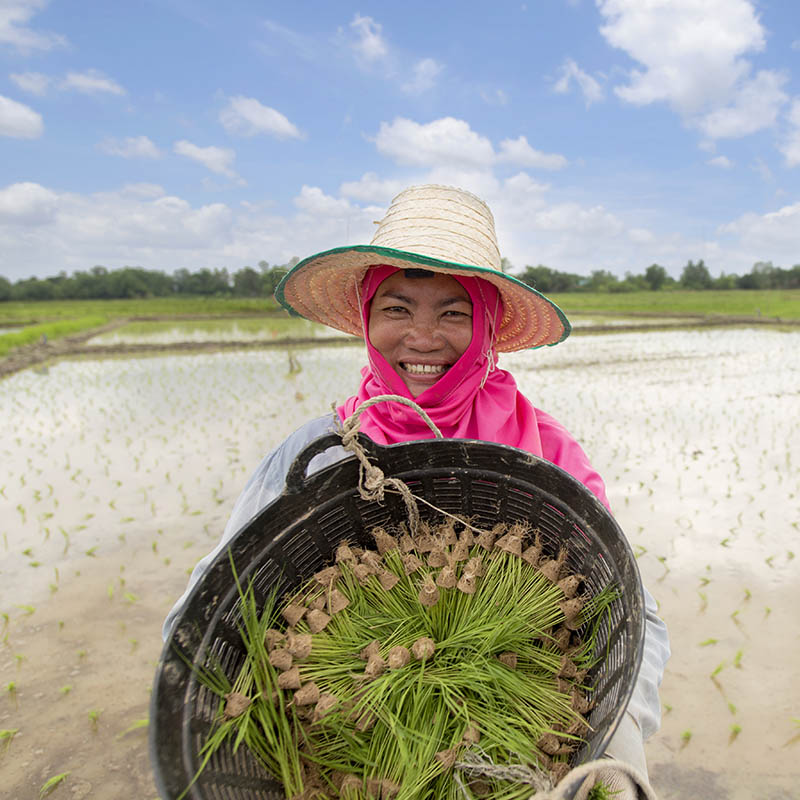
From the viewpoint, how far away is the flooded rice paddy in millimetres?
2449

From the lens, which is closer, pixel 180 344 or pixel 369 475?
pixel 369 475

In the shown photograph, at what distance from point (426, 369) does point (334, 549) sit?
Result: 1.89 feet

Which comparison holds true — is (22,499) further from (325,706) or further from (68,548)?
(325,706)

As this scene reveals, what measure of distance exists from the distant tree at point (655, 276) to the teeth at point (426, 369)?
62892 millimetres

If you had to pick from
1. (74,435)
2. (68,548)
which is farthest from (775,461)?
(74,435)

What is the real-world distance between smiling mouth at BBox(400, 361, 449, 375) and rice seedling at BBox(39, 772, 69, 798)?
227 centimetres

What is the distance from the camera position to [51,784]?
2.21 m

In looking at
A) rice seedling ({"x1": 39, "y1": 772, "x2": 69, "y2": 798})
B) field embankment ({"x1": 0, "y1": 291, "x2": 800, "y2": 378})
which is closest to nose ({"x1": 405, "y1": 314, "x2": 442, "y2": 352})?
rice seedling ({"x1": 39, "y1": 772, "x2": 69, "y2": 798})

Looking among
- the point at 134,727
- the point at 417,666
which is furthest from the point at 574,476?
the point at 134,727

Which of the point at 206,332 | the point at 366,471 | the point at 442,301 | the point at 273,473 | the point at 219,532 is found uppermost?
the point at 442,301

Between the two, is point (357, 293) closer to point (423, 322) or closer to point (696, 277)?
point (423, 322)

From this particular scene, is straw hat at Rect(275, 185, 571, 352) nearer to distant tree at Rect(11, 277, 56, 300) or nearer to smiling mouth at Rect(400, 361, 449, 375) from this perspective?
smiling mouth at Rect(400, 361, 449, 375)

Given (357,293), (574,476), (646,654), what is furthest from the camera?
(357,293)

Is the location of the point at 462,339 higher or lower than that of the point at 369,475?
higher
